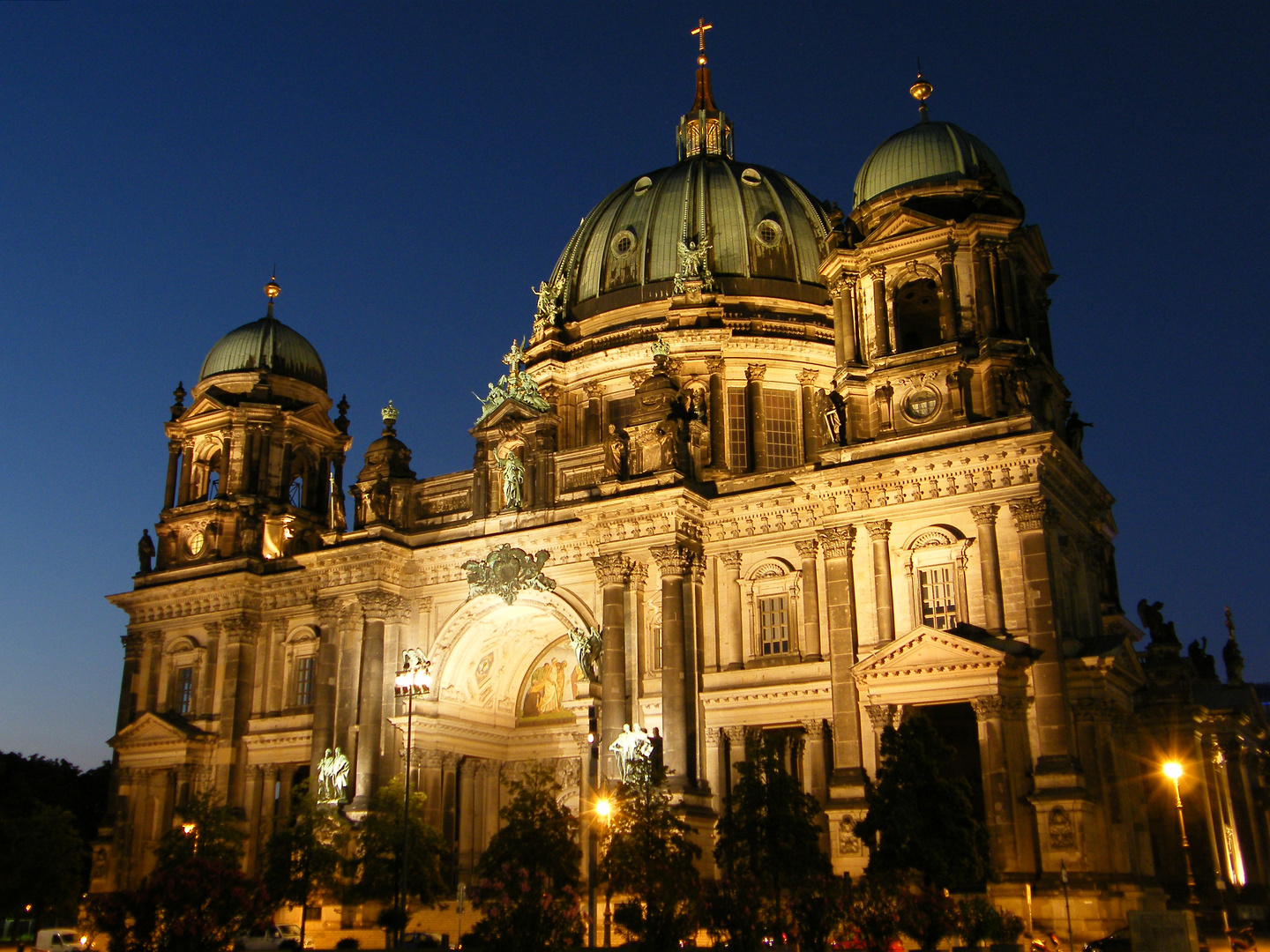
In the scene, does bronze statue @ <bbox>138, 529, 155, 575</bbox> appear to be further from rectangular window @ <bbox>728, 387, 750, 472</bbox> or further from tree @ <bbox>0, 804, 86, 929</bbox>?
rectangular window @ <bbox>728, 387, 750, 472</bbox>

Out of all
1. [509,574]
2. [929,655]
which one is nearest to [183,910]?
[929,655]

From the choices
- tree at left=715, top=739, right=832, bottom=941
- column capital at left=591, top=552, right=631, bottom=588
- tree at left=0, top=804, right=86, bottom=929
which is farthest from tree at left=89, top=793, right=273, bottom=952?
tree at left=0, top=804, right=86, bottom=929

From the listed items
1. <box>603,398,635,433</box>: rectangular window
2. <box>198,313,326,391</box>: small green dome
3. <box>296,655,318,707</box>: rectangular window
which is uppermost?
<box>198,313,326,391</box>: small green dome

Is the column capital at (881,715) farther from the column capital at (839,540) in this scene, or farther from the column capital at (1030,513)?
the column capital at (1030,513)

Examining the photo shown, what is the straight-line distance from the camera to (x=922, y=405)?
43.4 metres

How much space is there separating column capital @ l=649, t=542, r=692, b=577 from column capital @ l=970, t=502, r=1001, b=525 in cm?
1036

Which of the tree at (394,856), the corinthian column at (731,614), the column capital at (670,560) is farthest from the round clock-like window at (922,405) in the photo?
the tree at (394,856)

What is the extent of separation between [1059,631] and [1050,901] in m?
7.77

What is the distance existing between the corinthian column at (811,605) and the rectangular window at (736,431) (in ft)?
34.7

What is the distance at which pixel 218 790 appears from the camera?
55.5 m

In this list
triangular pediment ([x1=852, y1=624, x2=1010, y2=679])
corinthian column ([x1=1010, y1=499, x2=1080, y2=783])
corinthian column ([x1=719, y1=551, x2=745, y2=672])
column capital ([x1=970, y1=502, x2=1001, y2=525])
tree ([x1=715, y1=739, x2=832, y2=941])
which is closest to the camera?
tree ([x1=715, y1=739, x2=832, y2=941])

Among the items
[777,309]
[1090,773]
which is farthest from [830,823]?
[777,309]

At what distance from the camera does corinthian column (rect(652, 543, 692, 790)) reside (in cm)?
4306

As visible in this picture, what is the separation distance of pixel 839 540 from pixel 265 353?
1337 inches
